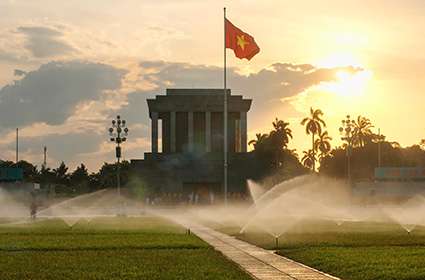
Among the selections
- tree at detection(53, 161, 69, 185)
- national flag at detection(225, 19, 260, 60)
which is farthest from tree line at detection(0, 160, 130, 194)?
national flag at detection(225, 19, 260, 60)

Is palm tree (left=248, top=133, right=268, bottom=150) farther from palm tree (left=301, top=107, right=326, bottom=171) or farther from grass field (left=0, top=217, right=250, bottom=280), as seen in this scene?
grass field (left=0, top=217, right=250, bottom=280)

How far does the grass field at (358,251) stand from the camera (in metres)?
25.4

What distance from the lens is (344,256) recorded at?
3066cm

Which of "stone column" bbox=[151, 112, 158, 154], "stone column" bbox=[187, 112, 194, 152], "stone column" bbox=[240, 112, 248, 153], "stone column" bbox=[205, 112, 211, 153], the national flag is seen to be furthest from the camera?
"stone column" bbox=[151, 112, 158, 154]

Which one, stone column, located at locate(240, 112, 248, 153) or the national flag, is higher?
the national flag

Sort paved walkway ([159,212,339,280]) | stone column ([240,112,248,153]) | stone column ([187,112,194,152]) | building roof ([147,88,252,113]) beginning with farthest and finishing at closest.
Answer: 1. stone column ([187,112,194,152])
2. stone column ([240,112,248,153])
3. building roof ([147,88,252,113])
4. paved walkway ([159,212,339,280])

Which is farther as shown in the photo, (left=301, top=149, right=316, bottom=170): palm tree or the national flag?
(left=301, top=149, right=316, bottom=170): palm tree

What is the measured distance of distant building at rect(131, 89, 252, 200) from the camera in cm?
11931

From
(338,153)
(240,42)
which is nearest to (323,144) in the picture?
(338,153)

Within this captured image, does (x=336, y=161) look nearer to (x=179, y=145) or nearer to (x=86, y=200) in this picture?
(x=179, y=145)

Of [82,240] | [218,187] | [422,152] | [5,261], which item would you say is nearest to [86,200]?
[218,187]

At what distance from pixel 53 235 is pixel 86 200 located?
83.4 metres

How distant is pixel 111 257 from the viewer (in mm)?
31703

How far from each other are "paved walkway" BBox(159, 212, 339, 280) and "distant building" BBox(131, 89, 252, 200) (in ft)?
251
